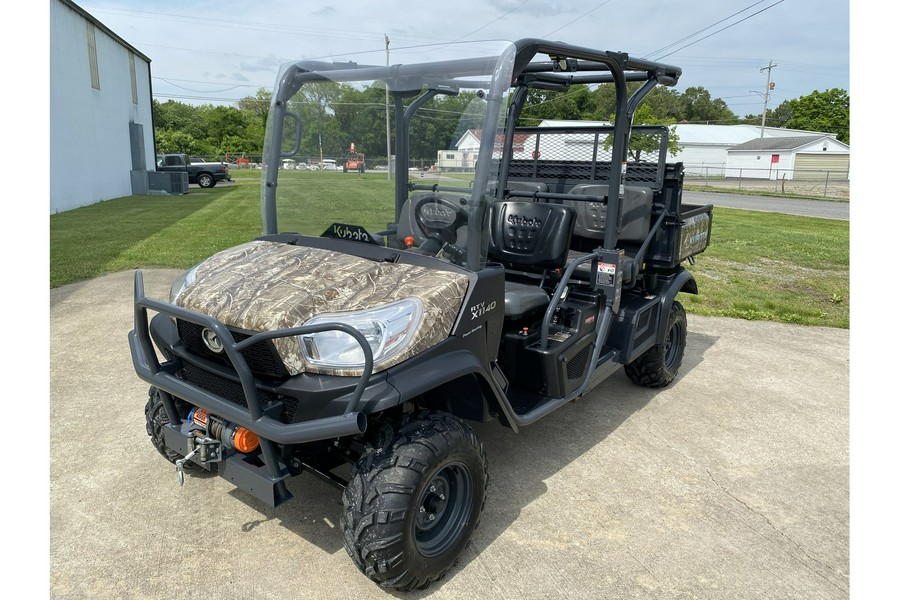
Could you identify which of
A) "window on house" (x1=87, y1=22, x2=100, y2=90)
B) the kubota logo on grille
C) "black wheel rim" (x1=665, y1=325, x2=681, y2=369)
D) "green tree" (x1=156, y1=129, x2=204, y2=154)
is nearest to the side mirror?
the kubota logo on grille

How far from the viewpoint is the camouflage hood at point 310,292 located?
262 centimetres

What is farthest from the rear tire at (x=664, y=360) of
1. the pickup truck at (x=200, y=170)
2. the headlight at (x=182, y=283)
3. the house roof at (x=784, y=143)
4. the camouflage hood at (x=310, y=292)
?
the house roof at (x=784, y=143)

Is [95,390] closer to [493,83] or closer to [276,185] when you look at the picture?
[276,185]

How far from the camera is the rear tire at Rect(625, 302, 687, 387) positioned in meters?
4.91

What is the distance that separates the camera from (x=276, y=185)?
3.72 meters

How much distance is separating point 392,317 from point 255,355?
1.93 ft

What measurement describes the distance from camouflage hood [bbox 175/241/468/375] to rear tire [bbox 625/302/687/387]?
8.37 feet

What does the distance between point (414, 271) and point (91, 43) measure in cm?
2180

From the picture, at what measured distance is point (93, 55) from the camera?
20234 millimetres

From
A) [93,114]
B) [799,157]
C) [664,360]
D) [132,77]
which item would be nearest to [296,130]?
[664,360]

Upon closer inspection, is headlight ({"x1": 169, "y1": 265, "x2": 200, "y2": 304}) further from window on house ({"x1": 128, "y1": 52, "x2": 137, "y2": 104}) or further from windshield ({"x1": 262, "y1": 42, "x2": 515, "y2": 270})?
window on house ({"x1": 128, "y1": 52, "x2": 137, "y2": 104})

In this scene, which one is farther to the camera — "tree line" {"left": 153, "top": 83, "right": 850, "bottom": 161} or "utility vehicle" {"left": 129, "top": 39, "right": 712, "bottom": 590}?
"tree line" {"left": 153, "top": 83, "right": 850, "bottom": 161}

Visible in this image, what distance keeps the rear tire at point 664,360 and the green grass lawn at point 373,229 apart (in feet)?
7.67

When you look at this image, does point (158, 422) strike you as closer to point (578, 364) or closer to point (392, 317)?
point (392, 317)
